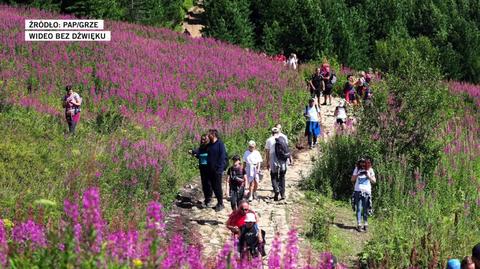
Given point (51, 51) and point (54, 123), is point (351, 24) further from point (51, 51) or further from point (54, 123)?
point (54, 123)

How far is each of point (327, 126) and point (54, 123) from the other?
9.61m

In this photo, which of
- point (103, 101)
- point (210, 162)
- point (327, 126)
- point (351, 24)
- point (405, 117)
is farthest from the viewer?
point (351, 24)

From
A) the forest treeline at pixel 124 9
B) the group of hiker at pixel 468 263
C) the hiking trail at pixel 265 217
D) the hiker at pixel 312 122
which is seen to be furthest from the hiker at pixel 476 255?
the forest treeline at pixel 124 9

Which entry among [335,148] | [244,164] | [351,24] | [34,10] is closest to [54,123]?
[244,164]

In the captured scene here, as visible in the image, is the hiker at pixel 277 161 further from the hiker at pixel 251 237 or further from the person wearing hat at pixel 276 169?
the hiker at pixel 251 237

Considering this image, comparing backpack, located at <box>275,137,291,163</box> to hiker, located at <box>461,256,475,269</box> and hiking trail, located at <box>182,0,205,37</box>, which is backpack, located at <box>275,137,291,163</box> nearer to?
hiker, located at <box>461,256,475,269</box>

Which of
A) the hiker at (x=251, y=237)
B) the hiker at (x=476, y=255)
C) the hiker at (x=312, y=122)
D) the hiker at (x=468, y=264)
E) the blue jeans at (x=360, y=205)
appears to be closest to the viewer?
the hiker at (x=468, y=264)

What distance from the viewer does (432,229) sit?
11.6 m

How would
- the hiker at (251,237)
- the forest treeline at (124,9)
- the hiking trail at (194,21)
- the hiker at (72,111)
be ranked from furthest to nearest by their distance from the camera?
the hiking trail at (194,21) → the forest treeline at (124,9) → the hiker at (72,111) → the hiker at (251,237)

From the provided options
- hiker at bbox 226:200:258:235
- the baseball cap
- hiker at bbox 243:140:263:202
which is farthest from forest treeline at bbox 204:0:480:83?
the baseball cap
